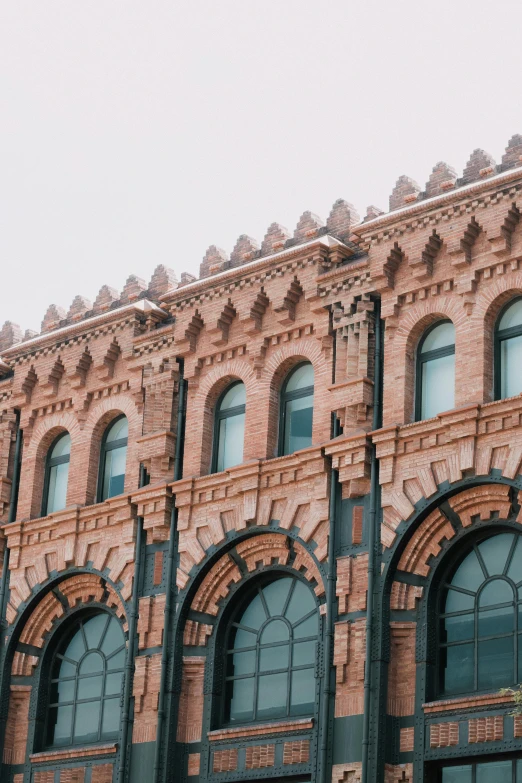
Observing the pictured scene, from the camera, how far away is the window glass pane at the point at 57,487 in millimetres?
37094

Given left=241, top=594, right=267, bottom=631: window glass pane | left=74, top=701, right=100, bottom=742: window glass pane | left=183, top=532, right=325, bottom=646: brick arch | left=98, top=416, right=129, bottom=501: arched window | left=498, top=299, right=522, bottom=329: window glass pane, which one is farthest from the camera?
left=98, top=416, right=129, bottom=501: arched window

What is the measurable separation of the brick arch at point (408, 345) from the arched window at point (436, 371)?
5.3 inches

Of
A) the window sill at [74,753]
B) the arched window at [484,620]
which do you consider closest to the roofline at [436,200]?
the arched window at [484,620]

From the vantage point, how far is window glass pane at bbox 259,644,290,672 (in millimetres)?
31656

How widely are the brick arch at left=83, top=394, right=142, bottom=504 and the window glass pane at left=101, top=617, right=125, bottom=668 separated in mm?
2855

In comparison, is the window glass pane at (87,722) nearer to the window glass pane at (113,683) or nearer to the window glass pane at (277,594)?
the window glass pane at (113,683)

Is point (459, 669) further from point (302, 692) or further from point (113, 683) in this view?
point (113, 683)

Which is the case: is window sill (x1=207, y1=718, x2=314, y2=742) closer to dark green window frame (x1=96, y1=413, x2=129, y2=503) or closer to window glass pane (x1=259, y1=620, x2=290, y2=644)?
window glass pane (x1=259, y1=620, x2=290, y2=644)

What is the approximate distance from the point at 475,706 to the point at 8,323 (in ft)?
54.1

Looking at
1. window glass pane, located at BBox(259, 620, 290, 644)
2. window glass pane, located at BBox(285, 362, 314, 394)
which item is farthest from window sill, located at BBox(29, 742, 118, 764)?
window glass pane, located at BBox(285, 362, 314, 394)

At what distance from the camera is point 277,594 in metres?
32.4

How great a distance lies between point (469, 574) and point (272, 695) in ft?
15.3

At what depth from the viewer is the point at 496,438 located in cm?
2952

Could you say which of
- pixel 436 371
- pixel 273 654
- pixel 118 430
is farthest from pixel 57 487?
pixel 436 371
